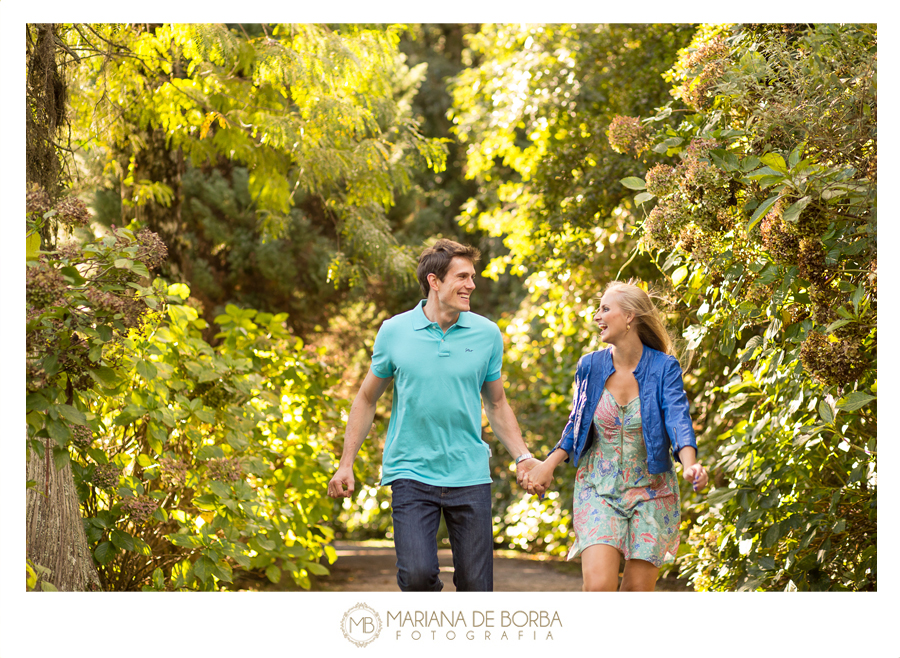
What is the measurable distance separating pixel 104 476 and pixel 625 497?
2.02m

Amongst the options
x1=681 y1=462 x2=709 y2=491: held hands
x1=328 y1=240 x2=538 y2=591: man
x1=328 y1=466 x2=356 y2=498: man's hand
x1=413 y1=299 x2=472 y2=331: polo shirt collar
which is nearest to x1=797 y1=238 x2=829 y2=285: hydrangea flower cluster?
x1=681 y1=462 x2=709 y2=491: held hands

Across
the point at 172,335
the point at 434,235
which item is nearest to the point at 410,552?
the point at 172,335

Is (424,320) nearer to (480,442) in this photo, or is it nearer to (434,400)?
(434,400)

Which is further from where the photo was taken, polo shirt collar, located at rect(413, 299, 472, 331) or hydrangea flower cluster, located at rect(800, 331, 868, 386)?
polo shirt collar, located at rect(413, 299, 472, 331)

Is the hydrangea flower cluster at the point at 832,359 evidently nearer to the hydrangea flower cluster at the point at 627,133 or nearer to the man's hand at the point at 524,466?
the man's hand at the point at 524,466

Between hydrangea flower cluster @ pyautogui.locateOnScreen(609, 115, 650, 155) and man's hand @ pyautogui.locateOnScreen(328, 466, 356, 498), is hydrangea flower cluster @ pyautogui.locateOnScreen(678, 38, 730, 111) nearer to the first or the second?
hydrangea flower cluster @ pyautogui.locateOnScreen(609, 115, 650, 155)

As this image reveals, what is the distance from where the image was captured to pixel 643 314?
309 centimetres

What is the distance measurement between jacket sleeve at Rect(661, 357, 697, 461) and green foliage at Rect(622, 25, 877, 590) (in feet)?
1.33

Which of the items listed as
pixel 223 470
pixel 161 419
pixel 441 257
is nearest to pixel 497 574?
pixel 223 470

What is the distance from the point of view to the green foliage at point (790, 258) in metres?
2.83

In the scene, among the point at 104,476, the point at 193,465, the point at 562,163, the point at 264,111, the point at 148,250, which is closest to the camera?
the point at 148,250

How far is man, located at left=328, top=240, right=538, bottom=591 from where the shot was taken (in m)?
2.94
